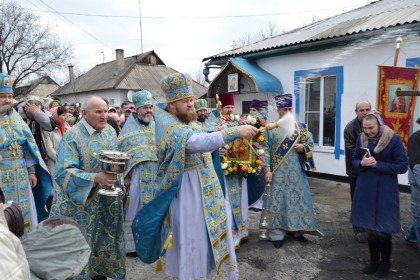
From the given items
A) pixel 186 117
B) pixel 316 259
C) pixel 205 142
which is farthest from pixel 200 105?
pixel 205 142

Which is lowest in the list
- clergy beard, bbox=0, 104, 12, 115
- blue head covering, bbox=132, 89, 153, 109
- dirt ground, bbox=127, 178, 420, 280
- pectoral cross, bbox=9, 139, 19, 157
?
dirt ground, bbox=127, 178, 420, 280

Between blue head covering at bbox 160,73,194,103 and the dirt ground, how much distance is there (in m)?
2.22

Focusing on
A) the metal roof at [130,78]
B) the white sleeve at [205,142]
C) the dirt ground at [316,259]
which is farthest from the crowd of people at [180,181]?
the metal roof at [130,78]

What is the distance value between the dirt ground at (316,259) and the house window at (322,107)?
3562 millimetres

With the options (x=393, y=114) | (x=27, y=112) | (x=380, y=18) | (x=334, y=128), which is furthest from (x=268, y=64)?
(x=27, y=112)

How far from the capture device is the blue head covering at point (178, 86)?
3.03 m

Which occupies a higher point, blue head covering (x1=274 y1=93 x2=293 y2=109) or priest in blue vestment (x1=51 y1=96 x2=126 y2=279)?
blue head covering (x1=274 y1=93 x2=293 y2=109)

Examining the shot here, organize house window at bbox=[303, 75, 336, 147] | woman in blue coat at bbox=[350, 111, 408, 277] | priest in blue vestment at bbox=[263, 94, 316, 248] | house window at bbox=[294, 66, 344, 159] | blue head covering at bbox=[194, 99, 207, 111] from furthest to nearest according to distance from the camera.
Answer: house window at bbox=[303, 75, 336, 147], house window at bbox=[294, 66, 344, 159], blue head covering at bbox=[194, 99, 207, 111], priest in blue vestment at bbox=[263, 94, 316, 248], woman in blue coat at bbox=[350, 111, 408, 277]

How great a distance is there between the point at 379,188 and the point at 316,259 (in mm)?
1281

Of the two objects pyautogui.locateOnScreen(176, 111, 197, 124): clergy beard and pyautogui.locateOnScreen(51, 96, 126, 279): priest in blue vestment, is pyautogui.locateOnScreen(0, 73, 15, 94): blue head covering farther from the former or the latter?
pyautogui.locateOnScreen(176, 111, 197, 124): clergy beard

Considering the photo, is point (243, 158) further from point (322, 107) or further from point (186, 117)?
point (322, 107)

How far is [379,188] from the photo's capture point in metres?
3.82

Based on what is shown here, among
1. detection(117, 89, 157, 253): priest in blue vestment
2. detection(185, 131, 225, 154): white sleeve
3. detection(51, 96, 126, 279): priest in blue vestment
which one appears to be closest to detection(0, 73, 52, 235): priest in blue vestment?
detection(51, 96, 126, 279): priest in blue vestment

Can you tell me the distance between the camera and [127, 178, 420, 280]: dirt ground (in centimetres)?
404
